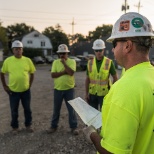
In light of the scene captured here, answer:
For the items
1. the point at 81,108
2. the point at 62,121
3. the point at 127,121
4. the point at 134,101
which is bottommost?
the point at 62,121

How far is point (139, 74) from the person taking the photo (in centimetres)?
143

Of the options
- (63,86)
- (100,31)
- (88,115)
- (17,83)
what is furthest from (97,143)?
(100,31)

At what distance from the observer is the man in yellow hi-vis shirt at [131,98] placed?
1319mm

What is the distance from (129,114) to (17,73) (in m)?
4.40

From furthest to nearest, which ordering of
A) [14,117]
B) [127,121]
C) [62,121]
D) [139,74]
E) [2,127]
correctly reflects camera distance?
[62,121]
[2,127]
[14,117]
[139,74]
[127,121]

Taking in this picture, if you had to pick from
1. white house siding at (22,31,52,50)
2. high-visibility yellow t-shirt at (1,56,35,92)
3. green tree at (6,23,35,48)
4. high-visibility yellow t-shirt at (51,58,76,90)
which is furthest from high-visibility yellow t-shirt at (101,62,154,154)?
green tree at (6,23,35,48)

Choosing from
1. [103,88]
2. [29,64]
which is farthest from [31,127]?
[103,88]

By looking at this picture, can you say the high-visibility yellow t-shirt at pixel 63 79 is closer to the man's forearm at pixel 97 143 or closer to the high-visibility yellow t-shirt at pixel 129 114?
the man's forearm at pixel 97 143

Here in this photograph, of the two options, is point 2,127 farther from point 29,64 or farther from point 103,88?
point 103,88

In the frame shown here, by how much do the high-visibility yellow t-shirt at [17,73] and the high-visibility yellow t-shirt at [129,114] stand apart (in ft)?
13.7

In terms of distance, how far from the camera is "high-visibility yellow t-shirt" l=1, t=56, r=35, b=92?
536 centimetres

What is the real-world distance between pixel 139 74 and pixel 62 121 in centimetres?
494

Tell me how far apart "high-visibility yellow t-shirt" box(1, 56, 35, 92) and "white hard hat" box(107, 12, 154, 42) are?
4109mm

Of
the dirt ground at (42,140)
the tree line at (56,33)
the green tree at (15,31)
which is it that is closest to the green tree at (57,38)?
the tree line at (56,33)
